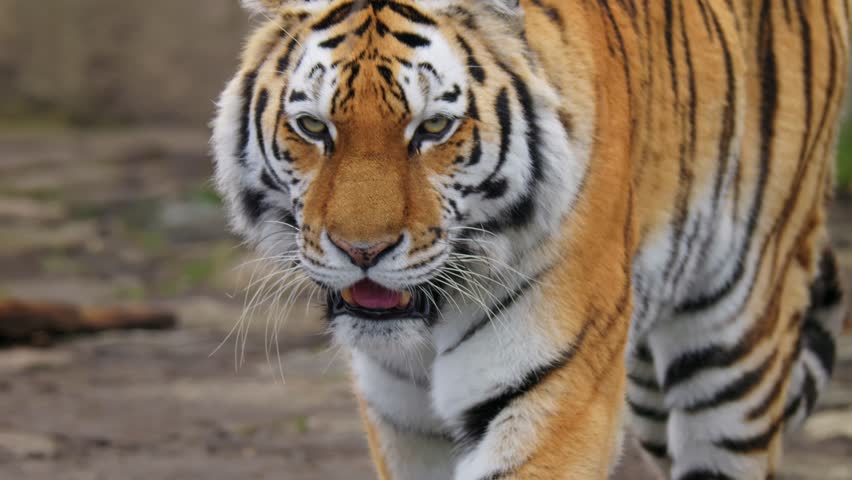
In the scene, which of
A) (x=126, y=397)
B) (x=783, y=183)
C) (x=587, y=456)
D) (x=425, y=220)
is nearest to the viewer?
(x=425, y=220)

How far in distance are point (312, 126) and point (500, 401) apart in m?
0.54

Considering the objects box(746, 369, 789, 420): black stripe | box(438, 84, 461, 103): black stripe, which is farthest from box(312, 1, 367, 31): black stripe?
box(746, 369, 789, 420): black stripe

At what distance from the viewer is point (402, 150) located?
210 centimetres

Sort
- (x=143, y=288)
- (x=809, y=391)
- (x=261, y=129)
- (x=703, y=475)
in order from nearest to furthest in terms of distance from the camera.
Result: (x=261, y=129) → (x=703, y=475) → (x=809, y=391) → (x=143, y=288)

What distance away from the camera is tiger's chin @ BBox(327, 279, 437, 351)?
221 centimetres

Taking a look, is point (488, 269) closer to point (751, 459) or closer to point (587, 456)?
point (587, 456)

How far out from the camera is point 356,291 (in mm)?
2209

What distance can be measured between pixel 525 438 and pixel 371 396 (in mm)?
393

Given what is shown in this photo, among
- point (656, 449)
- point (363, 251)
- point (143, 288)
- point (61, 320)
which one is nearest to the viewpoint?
point (363, 251)

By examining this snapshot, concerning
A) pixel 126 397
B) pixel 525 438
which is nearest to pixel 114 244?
pixel 126 397

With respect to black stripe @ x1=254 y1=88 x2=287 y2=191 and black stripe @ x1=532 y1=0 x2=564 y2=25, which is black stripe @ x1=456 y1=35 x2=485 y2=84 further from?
black stripe @ x1=254 y1=88 x2=287 y2=191

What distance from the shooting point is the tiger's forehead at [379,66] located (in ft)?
6.86

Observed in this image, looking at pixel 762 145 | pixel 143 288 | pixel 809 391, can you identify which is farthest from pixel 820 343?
pixel 143 288

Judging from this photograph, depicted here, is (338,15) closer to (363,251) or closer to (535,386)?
(363,251)
